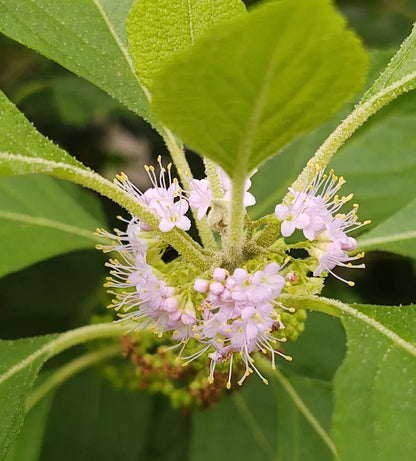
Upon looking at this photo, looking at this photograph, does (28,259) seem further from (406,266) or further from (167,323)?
(406,266)

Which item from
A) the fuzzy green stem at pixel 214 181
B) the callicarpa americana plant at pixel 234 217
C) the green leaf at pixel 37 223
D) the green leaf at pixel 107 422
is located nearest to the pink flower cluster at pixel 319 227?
the callicarpa americana plant at pixel 234 217

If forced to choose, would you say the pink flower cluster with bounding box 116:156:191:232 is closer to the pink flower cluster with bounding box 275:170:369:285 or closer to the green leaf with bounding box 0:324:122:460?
the pink flower cluster with bounding box 275:170:369:285

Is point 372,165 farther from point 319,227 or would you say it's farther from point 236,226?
point 236,226

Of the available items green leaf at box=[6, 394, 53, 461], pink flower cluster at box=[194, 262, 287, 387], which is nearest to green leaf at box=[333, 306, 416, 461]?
pink flower cluster at box=[194, 262, 287, 387]

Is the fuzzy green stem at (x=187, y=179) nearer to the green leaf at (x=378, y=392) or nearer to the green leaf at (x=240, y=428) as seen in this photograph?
the green leaf at (x=378, y=392)

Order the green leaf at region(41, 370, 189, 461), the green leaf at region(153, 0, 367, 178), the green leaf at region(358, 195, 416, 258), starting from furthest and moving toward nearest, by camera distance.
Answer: the green leaf at region(41, 370, 189, 461)
the green leaf at region(358, 195, 416, 258)
the green leaf at region(153, 0, 367, 178)

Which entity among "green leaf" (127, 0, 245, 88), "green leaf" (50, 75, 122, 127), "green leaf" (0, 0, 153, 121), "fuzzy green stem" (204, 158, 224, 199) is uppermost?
"green leaf" (50, 75, 122, 127)
